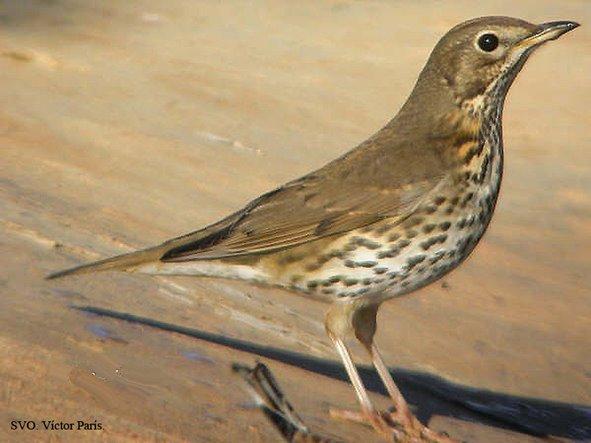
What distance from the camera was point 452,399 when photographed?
6254mm

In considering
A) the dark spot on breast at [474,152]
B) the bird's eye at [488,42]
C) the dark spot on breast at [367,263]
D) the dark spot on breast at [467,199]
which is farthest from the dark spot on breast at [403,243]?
the bird's eye at [488,42]

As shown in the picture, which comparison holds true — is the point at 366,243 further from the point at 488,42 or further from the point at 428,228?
the point at 488,42

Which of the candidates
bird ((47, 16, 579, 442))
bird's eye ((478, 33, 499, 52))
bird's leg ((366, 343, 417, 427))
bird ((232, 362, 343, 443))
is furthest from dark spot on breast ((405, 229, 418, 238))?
bird's eye ((478, 33, 499, 52))

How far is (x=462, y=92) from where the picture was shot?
19.6ft

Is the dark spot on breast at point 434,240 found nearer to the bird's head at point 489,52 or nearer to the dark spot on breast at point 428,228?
the dark spot on breast at point 428,228

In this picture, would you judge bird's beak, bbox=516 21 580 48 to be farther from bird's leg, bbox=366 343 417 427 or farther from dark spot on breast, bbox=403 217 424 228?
bird's leg, bbox=366 343 417 427

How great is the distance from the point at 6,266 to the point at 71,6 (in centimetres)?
541

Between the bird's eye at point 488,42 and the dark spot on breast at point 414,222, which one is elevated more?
the bird's eye at point 488,42

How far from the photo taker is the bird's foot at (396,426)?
555cm

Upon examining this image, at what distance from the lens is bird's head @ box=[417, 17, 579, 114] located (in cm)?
587

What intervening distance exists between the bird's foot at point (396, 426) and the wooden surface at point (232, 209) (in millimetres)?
61

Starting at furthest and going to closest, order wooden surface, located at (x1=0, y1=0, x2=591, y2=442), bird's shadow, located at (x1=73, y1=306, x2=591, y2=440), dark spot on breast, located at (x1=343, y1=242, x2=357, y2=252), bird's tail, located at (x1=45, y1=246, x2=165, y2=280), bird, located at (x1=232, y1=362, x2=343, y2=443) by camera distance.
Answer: bird's shadow, located at (x1=73, y1=306, x2=591, y2=440)
bird's tail, located at (x1=45, y1=246, x2=165, y2=280)
dark spot on breast, located at (x1=343, y1=242, x2=357, y2=252)
wooden surface, located at (x1=0, y1=0, x2=591, y2=442)
bird, located at (x1=232, y1=362, x2=343, y2=443)

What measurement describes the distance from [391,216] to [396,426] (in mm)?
792

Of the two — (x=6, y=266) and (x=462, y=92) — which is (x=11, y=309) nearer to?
(x=6, y=266)
